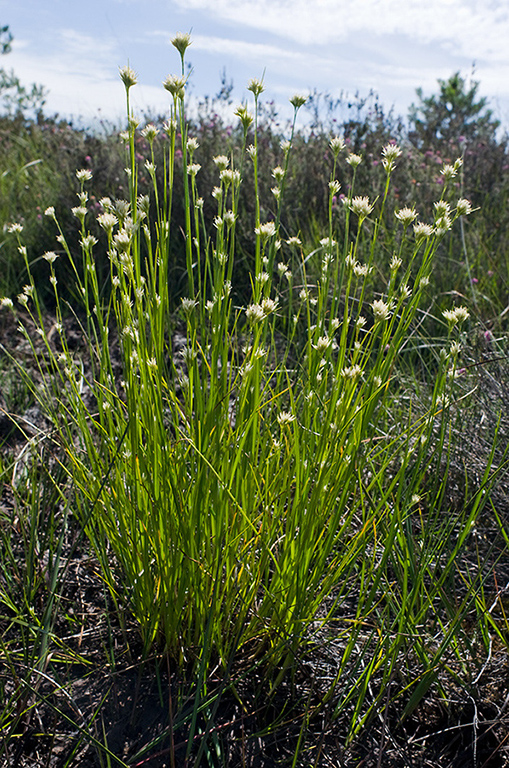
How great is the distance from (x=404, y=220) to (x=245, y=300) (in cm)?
270

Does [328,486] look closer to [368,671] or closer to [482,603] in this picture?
[368,671]

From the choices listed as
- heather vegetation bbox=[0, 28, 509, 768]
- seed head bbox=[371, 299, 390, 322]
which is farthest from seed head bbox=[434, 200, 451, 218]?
seed head bbox=[371, 299, 390, 322]

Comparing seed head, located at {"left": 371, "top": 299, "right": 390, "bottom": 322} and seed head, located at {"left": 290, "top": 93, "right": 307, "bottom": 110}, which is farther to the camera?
seed head, located at {"left": 290, "top": 93, "right": 307, "bottom": 110}

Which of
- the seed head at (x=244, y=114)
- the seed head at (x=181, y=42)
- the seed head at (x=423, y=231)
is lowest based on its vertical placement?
the seed head at (x=423, y=231)

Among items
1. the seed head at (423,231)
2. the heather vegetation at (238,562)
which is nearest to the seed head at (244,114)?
the heather vegetation at (238,562)

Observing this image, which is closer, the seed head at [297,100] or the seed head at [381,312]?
the seed head at [381,312]

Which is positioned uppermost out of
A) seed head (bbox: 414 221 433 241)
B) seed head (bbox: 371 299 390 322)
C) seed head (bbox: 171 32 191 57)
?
seed head (bbox: 171 32 191 57)

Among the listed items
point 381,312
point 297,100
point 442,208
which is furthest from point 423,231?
point 297,100

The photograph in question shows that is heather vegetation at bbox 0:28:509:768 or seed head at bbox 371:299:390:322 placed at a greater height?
seed head at bbox 371:299:390:322

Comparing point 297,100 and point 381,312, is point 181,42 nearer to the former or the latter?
point 297,100

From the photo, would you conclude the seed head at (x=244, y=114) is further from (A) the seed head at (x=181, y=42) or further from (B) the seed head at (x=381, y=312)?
(B) the seed head at (x=381, y=312)

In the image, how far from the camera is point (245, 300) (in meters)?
4.12

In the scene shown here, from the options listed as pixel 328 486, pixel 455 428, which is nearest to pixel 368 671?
pixel 328 486

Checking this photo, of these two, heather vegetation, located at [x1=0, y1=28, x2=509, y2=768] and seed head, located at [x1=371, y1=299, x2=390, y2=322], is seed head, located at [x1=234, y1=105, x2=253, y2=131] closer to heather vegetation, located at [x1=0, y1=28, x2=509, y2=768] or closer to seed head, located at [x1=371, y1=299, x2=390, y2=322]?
heather vegetation, located at [x1=0, y1=28, x2=509, y2=768]
